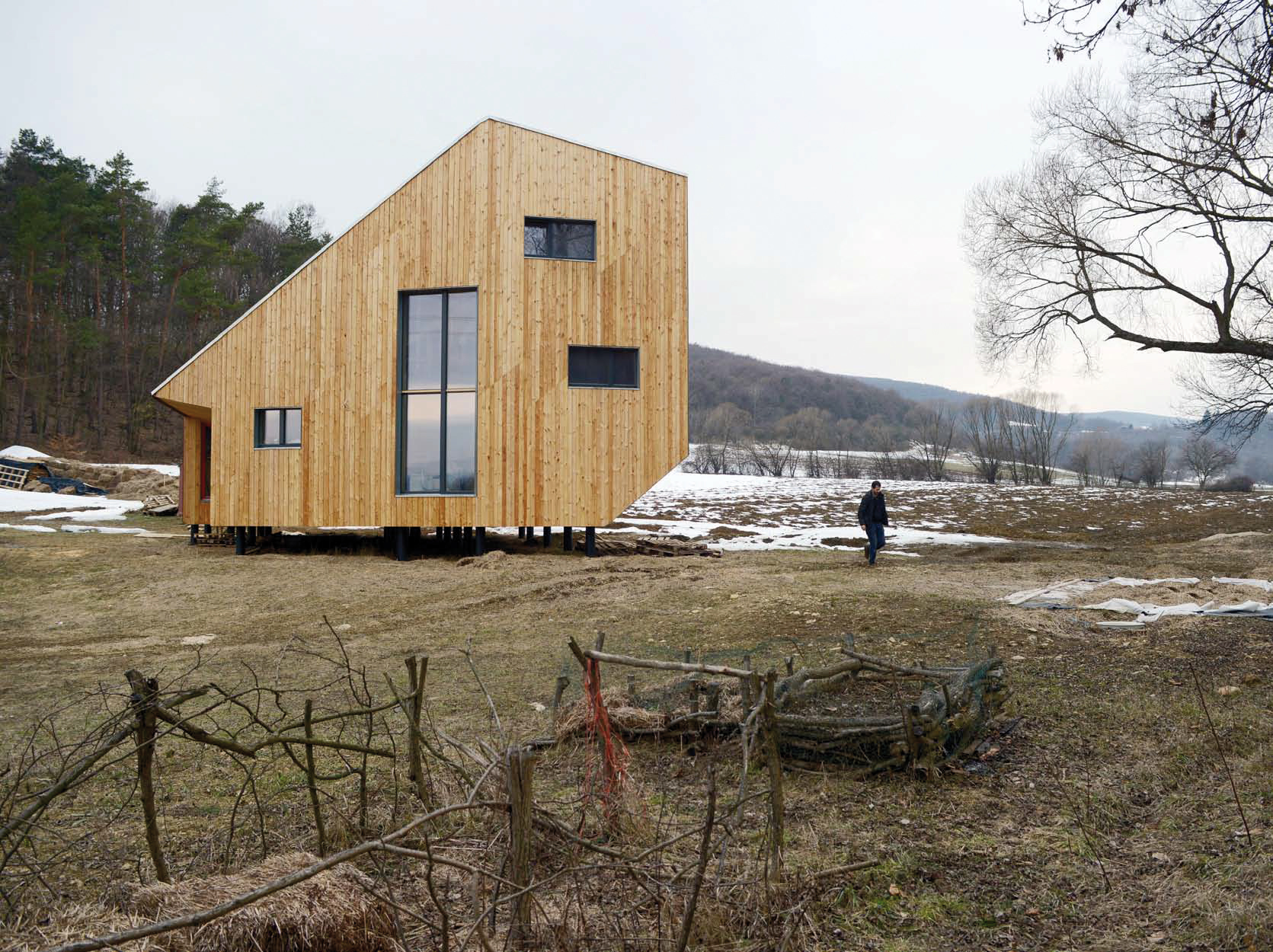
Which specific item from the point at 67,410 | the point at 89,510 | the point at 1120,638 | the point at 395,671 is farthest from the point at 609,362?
the point at 67,410

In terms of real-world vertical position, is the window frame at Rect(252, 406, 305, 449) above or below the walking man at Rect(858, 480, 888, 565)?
above

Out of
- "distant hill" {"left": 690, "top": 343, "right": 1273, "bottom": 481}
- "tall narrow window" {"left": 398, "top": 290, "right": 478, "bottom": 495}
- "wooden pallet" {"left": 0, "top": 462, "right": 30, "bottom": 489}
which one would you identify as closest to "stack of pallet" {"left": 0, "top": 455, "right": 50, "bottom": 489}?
"wooden pallet" {"left": 0, "top": 462, "right": 30, "bottom": 489}

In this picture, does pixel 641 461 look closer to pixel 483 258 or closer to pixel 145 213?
pixel 483 258

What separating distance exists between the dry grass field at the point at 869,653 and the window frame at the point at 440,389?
171 cm

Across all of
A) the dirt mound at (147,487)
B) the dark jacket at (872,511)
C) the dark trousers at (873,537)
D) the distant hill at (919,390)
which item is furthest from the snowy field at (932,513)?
the distant hill at (919,390)

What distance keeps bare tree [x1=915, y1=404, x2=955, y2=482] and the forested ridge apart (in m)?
43.4

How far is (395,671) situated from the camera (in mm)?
9031

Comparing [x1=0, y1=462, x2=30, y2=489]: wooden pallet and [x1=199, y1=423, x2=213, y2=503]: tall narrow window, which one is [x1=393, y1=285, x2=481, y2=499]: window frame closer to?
[x1=199, y1=423, x2=213, y2=503]: tall narrow window

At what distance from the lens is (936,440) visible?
65.1 metres

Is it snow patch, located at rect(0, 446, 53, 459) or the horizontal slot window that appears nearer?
the horizontal slot window

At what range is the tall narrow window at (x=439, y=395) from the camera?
17547mm

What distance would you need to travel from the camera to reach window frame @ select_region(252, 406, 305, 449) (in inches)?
718

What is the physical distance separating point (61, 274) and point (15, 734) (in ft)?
138

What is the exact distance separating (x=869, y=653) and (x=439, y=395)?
11.8m
